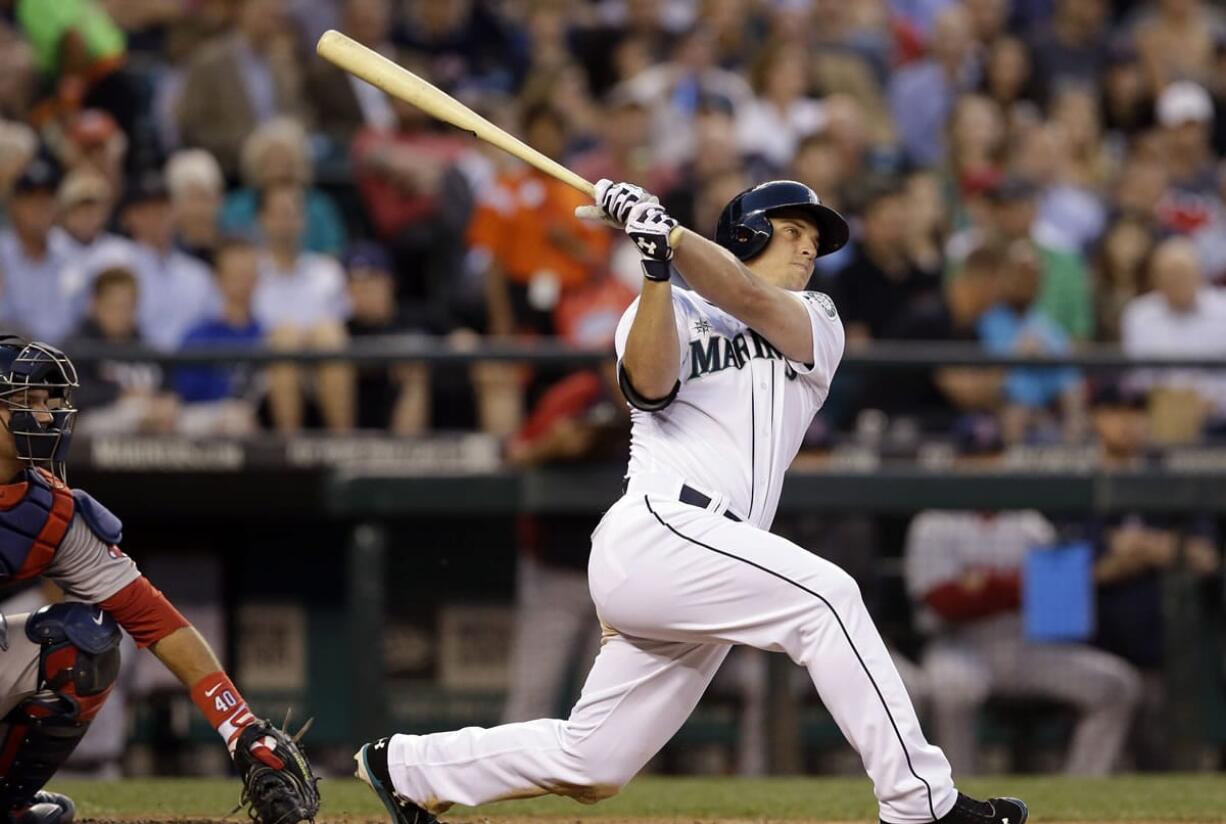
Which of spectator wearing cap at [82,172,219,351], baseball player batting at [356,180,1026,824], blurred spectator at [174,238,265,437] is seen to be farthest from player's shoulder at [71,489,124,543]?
spectator wearing cap at [82,172,219,351]

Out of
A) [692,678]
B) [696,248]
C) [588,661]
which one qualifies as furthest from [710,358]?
[588,661]

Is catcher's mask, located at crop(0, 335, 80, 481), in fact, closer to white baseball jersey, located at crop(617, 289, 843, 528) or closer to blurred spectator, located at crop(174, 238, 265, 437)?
white baseball jersey, located at crop(617, 289, 843, 528)

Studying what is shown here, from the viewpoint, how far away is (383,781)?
4.09m

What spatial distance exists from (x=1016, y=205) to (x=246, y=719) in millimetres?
5409

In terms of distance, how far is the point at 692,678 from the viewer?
3938 millimetres

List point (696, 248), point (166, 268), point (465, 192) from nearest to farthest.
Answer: point (696, 248)
point (166, 268)
point (465, 192)

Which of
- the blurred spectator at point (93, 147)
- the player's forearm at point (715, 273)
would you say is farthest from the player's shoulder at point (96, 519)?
the blurred spectator at point (93, 147)

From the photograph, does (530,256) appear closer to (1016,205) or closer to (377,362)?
(377,362)

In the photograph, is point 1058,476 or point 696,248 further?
point 1058,476

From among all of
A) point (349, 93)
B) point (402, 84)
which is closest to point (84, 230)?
point (349, 93)

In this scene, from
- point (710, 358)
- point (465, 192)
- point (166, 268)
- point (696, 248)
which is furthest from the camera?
point (465, 192)

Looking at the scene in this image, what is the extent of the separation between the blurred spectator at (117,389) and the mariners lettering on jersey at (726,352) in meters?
3.47

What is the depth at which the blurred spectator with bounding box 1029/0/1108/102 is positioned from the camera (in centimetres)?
1053

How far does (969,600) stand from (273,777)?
11.9 feet
